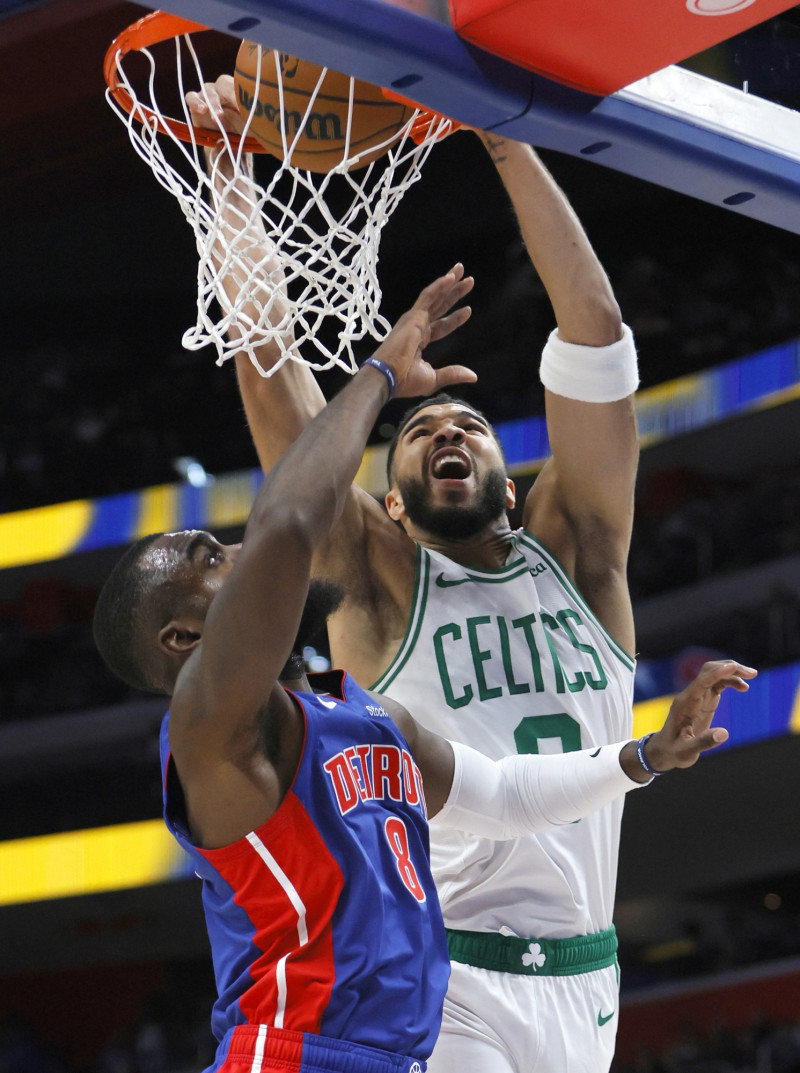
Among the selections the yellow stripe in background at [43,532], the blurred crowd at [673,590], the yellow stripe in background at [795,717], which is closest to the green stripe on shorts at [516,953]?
the yellow stripe in background at [795,717]

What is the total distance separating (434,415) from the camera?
11.5 ft

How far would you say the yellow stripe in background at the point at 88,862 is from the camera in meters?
10.5

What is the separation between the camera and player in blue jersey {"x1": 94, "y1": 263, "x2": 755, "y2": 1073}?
6.57ft

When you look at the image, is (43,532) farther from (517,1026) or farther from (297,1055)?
(297,1055)

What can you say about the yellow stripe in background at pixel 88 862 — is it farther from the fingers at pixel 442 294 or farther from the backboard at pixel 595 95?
the backboard at pixel 595 95

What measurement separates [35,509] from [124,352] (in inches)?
78.2

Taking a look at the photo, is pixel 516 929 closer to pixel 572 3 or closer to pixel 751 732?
pixel 572 3

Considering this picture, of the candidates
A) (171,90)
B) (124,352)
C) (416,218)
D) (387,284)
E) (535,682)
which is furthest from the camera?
(124,352)

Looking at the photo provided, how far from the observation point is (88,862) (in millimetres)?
10820

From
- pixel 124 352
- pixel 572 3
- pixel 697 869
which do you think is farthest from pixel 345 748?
pixel 124 352

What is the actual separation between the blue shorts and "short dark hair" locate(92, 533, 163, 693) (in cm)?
61

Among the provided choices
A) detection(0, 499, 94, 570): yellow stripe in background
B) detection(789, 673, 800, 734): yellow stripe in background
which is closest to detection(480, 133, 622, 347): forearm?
detection(789, 673, 800, 734): yellow stripe in background

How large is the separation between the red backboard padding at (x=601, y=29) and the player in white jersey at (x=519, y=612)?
0.83m

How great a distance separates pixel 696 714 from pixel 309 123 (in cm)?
148
